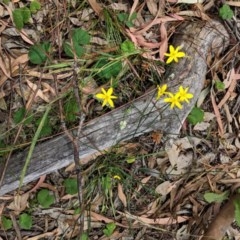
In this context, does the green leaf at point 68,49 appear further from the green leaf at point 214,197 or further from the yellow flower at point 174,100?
the green leaf at point 214,197

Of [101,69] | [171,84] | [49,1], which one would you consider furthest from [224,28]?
[49,1]

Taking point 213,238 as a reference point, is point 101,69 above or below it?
above

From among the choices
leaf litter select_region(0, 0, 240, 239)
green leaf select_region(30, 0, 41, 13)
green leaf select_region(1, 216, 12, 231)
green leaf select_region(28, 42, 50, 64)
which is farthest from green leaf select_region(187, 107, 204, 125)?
green leaf select_region(1, 216, 12, 231)

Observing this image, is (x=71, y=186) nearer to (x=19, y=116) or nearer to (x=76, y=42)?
(x=19, y=116)

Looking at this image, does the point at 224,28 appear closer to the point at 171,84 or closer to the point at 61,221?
the point at 171,84

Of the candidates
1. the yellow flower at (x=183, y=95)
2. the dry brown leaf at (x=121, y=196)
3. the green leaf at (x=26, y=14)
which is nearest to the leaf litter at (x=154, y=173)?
the dry brown leaf at (x=121, y=196)
